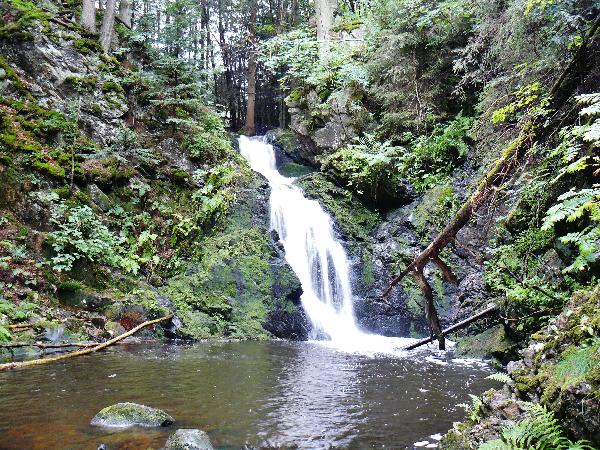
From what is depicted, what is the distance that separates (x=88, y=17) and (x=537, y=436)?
18300 millimetres

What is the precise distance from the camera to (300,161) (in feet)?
65.3

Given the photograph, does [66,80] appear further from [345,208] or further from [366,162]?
[345,208]

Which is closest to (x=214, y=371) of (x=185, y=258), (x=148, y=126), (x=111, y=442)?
(x=111, y=442)

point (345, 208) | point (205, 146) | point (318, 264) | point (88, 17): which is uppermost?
point (88, 17)

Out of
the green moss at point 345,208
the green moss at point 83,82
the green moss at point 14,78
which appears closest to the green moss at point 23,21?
the green moss at point 14,78

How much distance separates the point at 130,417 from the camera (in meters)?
4.66

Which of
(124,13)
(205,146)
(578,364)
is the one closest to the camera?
(578,364)

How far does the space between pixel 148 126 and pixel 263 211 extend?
491 cm

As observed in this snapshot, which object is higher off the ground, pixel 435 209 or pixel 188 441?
pixel 435 209

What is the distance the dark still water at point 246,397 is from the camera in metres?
4.38

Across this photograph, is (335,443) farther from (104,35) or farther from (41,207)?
(104,35)

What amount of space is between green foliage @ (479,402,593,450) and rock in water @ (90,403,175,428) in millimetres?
3419

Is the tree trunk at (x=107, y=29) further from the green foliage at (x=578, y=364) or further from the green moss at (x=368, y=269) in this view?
the green foliage at (x=578, y=364)

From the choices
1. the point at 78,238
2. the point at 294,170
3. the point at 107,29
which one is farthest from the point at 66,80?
the point at 294,170
